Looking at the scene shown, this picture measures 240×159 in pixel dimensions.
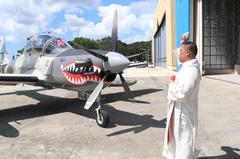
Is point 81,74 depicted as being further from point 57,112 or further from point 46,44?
point 46,44

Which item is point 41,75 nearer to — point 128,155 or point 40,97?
point 40,97

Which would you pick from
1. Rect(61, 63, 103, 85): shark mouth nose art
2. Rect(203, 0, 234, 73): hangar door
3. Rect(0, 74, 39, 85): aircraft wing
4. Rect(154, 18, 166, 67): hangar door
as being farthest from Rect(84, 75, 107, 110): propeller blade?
Rect(154, 18, 166, 67): hangar door

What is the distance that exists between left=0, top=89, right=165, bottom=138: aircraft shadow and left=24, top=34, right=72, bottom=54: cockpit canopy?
1999 mm

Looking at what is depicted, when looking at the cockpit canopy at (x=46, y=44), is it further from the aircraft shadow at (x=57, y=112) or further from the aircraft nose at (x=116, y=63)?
the aircraft nose at (x=116, y=63)

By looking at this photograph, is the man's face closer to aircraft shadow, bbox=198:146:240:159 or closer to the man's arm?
the man's arm

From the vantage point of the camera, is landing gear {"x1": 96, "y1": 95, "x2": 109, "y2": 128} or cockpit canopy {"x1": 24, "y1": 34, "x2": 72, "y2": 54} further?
cockpit canopy {"x1": 24, "y1": 34, "x2": 72, "y2": 54}

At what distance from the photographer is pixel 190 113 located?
398cm

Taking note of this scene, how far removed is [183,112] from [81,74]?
447 centimetres

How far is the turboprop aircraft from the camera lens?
24.2 feet

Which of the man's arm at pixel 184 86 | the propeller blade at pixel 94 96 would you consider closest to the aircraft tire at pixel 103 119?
the propeller blade at pixel 94 96

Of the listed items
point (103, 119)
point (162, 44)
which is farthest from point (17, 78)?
point (162, 44)

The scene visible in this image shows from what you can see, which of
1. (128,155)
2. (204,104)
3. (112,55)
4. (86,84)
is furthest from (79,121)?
(204,104)

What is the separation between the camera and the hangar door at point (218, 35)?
2498cm

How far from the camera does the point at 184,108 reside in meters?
3.96
